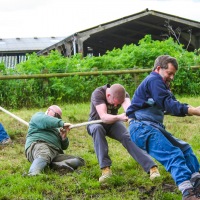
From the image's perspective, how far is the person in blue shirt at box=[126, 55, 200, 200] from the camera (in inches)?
206

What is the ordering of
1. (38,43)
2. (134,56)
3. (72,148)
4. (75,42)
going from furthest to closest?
(38,43)
(75,42)
(134,56)
(72,148)

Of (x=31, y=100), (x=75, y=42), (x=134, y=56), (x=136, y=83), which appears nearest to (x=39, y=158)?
(x=31, y=100)

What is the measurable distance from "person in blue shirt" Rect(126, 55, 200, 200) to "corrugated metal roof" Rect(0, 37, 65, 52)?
988 inches

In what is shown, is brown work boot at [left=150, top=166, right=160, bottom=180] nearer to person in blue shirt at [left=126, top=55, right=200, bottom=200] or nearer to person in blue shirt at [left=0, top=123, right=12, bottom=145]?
person in blue shirt at [left=126, top=55, right=200, bottom=200]

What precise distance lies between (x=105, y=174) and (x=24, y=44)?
94.1ft

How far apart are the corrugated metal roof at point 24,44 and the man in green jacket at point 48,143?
23.2 meters

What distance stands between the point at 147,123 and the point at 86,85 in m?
8.60

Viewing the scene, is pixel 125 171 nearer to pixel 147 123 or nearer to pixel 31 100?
pixel 147 123

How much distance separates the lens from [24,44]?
34.4m

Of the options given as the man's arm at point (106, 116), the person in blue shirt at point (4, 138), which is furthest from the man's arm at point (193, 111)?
the person in blue shirt at point (4, 138)

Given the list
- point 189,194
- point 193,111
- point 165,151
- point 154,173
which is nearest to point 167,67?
point 193,111

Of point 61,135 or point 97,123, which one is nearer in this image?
point 97,123

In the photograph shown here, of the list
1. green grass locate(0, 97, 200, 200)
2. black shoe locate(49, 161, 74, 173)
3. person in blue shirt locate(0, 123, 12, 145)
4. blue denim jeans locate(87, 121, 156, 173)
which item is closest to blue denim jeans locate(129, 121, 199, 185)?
green grass locate(0, 97, 200, 200)

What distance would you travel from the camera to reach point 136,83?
14.5 metres
